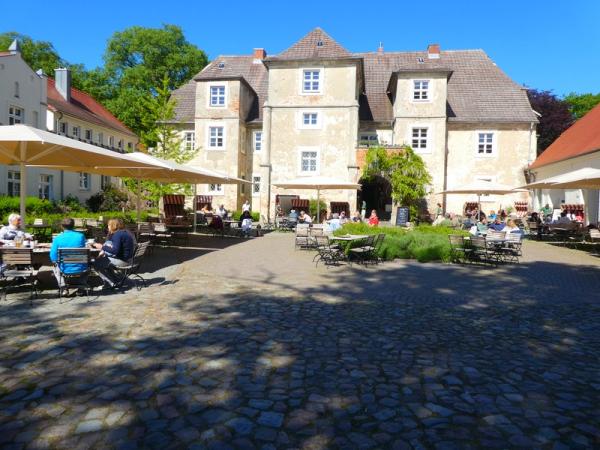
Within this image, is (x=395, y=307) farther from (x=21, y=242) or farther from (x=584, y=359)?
(x=21, y=242)

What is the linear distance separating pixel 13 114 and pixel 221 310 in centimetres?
2666

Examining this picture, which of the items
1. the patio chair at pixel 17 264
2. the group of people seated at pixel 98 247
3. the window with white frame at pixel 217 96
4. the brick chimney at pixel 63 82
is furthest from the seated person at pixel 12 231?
the brick chimney at pixel 63 82

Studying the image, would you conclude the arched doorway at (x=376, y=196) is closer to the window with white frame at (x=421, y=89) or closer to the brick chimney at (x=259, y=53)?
the window with white frame at (x=421, y=89)

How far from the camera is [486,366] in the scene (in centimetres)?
521

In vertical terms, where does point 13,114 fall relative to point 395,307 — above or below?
above

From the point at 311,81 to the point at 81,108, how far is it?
748 inches

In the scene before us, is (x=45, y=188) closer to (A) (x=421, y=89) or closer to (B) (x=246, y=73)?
(B) (x=246, y=73)

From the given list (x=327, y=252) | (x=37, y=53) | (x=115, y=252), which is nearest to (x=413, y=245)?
(x=327, y=252)

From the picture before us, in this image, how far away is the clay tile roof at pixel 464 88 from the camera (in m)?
33.4

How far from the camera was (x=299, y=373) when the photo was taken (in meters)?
4.88

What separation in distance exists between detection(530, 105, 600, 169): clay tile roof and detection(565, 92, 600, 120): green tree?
24.7 m

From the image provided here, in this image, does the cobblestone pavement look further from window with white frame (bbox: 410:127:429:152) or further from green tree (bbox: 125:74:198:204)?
window with white frame (bbox: 410:127:429:152)

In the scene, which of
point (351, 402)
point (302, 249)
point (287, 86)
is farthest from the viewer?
point (287, 86)

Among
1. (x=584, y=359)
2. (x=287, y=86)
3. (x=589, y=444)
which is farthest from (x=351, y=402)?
(x=287, y=86)
